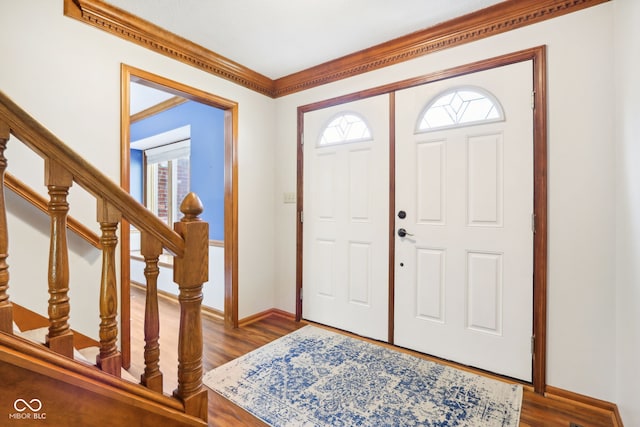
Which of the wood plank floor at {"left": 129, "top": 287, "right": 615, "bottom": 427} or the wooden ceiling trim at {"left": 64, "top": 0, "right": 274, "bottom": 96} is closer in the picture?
the wood plank floor at {"left": 129, "top": 287, "right": 615, "bottom": 427}

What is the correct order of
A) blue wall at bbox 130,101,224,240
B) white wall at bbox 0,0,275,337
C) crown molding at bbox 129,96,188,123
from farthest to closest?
crown molding at bbox 129,96,188,123 → blue wall at bbox 130,101,224,240 → white wall at bbox 0,0,275,337

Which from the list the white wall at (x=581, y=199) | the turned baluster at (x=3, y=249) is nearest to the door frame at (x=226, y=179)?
the turned baluster at (x=3, y=249)

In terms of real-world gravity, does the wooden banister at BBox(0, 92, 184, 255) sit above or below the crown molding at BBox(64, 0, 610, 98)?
below

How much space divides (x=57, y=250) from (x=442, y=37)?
2.49 m

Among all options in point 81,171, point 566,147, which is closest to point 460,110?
point 566,147

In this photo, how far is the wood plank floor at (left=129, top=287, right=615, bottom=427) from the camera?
1.64 meters

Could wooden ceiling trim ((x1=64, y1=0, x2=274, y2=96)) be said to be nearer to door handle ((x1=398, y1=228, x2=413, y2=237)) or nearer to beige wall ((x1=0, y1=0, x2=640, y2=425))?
beige wall ((x1=0, y1=0, x2=640, y2=425))

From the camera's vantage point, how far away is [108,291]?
3.49ft

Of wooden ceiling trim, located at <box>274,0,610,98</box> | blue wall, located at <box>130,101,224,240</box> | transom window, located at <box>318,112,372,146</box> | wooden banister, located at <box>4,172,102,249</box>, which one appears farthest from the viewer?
blue wall, located at <box>130,101,224,240</box>

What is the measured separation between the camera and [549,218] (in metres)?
1.86

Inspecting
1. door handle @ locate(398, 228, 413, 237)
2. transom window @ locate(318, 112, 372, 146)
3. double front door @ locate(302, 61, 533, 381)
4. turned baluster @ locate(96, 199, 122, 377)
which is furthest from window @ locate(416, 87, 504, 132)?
turned baluster @ locate(96, 199, 122, 377)

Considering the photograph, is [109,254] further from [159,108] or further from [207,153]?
[159,108]

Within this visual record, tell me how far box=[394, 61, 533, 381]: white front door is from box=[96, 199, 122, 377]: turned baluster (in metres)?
1.90

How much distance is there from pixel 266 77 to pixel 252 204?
1261 millimetres
